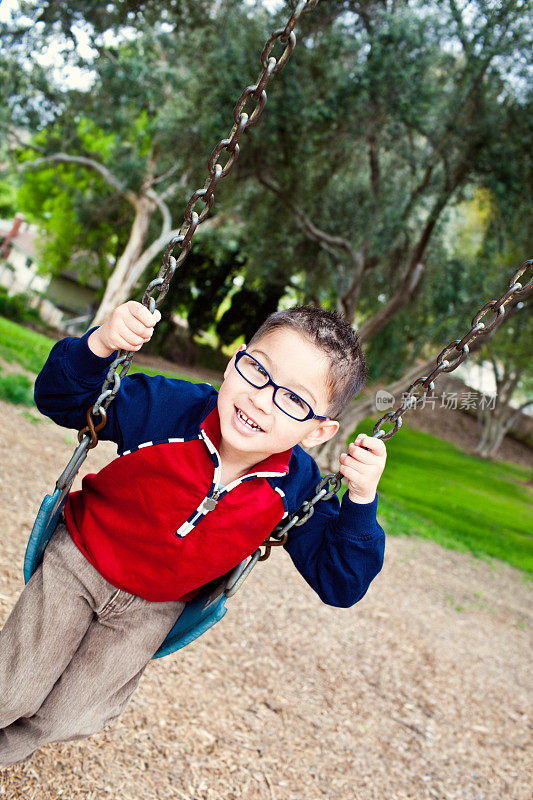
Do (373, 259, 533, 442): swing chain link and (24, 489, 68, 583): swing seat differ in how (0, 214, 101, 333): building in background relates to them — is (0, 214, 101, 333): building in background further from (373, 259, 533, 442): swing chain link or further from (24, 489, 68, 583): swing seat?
(373, 259, 533, 442): swing chain link

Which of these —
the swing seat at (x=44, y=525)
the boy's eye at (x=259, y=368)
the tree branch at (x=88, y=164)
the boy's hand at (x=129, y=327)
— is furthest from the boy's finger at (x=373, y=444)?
the tree branch at (x=88, y=164)

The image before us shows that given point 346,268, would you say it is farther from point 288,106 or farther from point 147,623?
point 147,623

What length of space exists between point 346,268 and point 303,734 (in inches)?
417

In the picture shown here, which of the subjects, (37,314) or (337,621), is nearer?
(337,621)

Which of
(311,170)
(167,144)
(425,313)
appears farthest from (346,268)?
(167,144)

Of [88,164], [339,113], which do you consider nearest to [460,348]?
[339,113]

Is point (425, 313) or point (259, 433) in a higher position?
point (425, 313)

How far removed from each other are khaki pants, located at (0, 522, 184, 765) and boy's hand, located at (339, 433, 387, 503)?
2.10 ft

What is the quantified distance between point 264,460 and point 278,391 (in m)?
0.24

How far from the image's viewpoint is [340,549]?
1.96 m

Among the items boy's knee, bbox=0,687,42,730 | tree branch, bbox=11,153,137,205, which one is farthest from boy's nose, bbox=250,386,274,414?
tree branch, bbox=11,153,137,205

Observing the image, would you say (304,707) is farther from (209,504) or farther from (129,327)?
(129,327)

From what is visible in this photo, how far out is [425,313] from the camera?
1224cm

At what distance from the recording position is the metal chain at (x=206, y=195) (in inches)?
53.5
